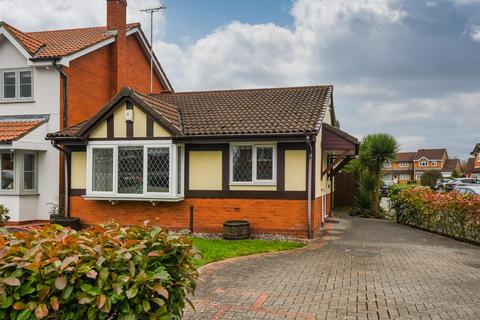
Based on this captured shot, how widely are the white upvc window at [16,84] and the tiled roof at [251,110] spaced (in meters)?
5.08

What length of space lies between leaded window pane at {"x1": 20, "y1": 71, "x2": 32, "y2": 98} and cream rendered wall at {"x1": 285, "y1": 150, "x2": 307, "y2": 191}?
10309 mm

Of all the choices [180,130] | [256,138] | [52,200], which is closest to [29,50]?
[52,200]

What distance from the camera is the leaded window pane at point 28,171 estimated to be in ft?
47.4

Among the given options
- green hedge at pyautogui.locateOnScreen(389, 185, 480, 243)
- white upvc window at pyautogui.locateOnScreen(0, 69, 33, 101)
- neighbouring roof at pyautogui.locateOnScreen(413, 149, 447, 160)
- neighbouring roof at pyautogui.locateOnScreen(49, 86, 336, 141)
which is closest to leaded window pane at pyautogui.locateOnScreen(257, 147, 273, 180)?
neighbouring roof at pyautogui.locateOnScreen(49, 86, 336, 141)

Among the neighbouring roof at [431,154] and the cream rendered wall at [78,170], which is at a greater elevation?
the neighbouring roof at [431,154]

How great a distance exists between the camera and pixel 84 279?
3.13 metres

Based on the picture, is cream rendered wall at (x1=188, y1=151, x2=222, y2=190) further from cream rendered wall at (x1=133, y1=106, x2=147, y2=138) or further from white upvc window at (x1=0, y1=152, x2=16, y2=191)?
white upvc window at (x1=0, y1=152, x2=16, y2=191)

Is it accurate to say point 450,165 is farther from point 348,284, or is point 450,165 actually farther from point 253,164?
point 348,284

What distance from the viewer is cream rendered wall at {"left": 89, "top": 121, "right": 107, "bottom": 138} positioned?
13.1 m

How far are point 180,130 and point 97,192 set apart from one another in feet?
11.3

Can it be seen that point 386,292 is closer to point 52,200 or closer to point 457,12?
point 457,12

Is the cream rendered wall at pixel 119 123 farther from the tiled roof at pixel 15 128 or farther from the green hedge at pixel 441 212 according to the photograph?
the green hedge at pixel 441 212

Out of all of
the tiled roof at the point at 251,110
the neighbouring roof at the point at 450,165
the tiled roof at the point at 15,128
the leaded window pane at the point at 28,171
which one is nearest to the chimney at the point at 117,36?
the tiled roof at the point at 251,110

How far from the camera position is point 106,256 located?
324cm
